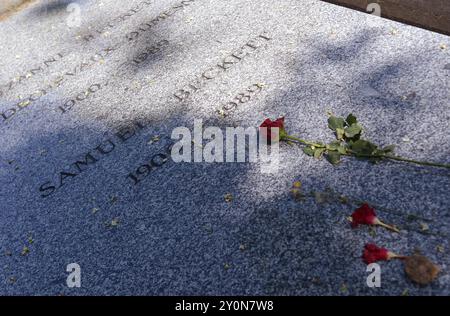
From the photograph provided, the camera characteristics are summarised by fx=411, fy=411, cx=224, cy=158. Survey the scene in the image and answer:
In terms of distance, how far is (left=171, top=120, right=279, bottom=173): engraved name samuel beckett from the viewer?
8.44 ft

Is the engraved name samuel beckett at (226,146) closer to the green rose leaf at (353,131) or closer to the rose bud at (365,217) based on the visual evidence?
the green rose leaf at (353,131)

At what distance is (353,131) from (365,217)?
0.61 metres

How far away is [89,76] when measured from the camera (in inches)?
146

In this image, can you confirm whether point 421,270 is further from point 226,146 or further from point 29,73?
point 29,73

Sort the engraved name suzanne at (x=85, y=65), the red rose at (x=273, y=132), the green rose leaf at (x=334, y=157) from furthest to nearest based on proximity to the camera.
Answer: the engraved name suzanne at (x=85, y=65) → the red rose at (x=273, y=132) → the green rose leaf at (x=334, y=157)

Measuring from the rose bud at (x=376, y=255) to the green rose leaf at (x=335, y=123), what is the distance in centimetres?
85

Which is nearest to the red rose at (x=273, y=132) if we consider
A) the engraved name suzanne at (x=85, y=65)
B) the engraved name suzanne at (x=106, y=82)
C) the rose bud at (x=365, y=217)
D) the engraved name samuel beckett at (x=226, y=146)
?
the engraved name samuel beckett at (x=226, y=146)

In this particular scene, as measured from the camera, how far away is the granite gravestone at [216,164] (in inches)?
81.8

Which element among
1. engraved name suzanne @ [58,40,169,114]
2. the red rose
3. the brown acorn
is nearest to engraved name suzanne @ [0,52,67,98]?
engraved name suzanne @ [58,40,169,114]

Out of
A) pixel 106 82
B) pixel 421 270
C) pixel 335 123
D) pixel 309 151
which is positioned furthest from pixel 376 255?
pixel 106 82

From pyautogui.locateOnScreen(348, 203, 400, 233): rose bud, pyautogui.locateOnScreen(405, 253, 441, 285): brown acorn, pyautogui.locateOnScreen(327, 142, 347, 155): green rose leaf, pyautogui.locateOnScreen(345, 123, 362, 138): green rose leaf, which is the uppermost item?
pyautogui.locateOnScreen(345, 123, 362, 138): green rose leaf

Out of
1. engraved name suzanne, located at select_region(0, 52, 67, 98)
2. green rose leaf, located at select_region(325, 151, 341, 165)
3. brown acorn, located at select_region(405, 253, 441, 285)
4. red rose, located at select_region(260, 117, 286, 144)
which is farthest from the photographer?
engraved name suzanne, located at select_region(0, 52, 67, 98)

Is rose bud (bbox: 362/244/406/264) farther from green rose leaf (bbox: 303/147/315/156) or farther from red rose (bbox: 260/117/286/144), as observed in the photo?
red rose (bbox: 260/117/286/144)

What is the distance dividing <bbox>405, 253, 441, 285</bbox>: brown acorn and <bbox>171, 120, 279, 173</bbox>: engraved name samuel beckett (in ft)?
2.97
